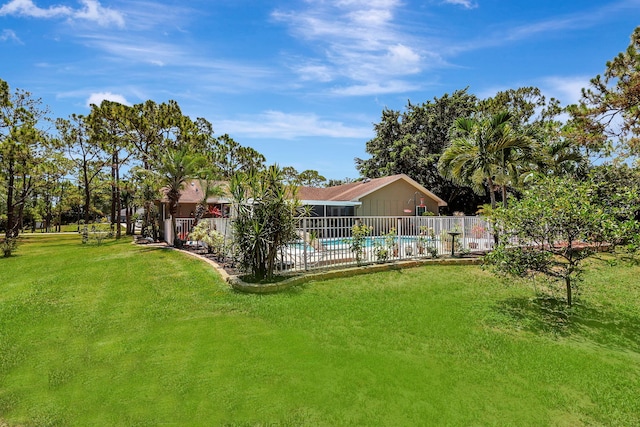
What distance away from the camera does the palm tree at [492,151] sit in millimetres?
Answer: 14258

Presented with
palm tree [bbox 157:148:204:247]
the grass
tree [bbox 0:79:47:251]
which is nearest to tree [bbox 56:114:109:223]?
tree [bbox 0:79:47:251]

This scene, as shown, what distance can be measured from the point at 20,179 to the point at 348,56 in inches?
1263

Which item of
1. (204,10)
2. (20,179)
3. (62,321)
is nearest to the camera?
(62,321)

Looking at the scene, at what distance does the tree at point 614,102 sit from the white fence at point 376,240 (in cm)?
560

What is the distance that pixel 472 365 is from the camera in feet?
14.5

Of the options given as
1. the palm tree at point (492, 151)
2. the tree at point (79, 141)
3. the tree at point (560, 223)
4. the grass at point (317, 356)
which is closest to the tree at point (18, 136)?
the tree at point (79, 141)

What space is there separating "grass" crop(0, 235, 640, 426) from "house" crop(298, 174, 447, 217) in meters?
16.6

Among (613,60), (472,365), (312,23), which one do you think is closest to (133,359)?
(472,365)

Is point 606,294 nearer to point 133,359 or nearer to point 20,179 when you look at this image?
point 133,359

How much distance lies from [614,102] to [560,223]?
9.16m

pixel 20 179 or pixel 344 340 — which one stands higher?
pixel 20 179

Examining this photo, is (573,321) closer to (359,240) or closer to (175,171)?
(359,240)

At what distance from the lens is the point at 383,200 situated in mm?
25688

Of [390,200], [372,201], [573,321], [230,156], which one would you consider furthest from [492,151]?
[230,156]
